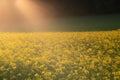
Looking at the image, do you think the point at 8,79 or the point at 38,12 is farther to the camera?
the point at 38,12

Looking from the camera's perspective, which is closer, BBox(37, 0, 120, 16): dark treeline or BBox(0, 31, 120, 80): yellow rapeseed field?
BBox(0, 31, 120, 80): yellow rapeseed field

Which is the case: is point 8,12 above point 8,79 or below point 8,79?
above

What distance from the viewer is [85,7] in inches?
1310

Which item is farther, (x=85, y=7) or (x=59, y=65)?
(x=85, y=7)

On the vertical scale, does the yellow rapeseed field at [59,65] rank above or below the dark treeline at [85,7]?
below

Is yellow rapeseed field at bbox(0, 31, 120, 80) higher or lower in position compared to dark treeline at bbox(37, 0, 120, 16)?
lower

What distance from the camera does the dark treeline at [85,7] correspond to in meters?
32.6

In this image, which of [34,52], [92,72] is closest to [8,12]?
[34,52]

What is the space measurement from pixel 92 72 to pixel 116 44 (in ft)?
13.1

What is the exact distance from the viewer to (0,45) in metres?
13.4

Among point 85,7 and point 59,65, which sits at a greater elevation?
point 85,7

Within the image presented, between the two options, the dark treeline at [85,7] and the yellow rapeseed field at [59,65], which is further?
the dark treeline at [85,7]

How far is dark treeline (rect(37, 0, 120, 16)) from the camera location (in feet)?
107

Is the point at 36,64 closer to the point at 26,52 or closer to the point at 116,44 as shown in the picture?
the point at 26,52
